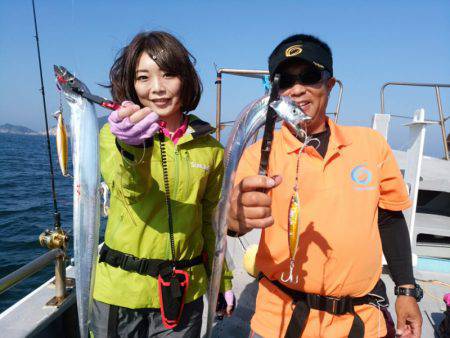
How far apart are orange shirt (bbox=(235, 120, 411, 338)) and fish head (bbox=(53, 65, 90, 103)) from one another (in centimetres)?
105

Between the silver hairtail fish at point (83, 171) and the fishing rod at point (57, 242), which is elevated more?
the silver hairtail fish at point (83, 171)

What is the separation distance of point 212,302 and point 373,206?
1.14 metres

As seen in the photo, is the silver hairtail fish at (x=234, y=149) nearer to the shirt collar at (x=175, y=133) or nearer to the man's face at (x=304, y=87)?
the man's face at (x=304, y=87)

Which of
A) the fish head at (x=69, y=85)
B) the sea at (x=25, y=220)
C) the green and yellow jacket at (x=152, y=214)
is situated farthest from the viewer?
the sea at (x=25, y=220)

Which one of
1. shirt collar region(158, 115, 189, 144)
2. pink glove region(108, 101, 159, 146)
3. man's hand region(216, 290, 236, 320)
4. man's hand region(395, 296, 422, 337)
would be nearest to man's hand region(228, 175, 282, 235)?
pink glove region(108, 101, 159, 146)

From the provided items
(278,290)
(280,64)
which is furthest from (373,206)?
(280,64)

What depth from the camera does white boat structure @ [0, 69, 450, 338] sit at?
9.03 ft

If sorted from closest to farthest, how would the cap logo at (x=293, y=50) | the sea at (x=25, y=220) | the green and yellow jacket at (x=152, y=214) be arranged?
the cap logo at (x=293, y=50) → the green and yellow jacket at (x=152, y=214) → the sea at (x=25, y=220)

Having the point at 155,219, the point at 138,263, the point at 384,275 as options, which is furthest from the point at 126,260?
the point at 384,275

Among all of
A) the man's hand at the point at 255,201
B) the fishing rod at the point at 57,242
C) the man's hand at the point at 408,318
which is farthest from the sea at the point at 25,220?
the man's hand at the point at 408,318

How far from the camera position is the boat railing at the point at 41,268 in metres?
2.20

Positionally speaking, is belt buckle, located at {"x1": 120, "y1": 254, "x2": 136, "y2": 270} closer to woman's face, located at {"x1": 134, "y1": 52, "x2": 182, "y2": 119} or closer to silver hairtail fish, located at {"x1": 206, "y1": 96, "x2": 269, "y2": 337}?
silver hairtail fish, located at {"x1": 206, "y1": 96, "x2": 269, "y2": 337}

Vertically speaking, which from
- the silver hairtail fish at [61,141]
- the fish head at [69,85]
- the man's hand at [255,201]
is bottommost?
the man's hand at [255,201]

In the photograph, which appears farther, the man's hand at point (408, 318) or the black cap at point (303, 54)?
the man's hand at point (408, 318)
